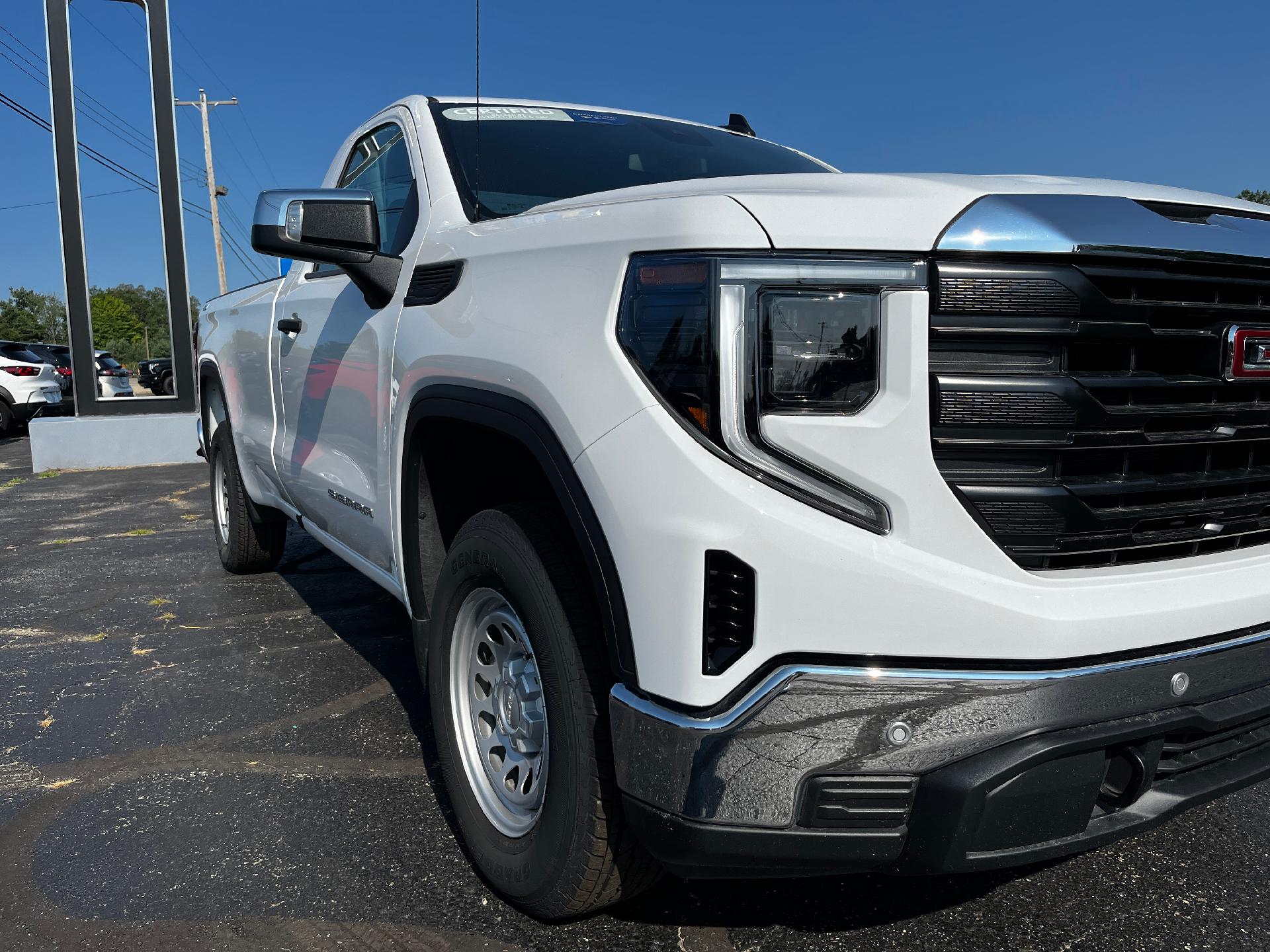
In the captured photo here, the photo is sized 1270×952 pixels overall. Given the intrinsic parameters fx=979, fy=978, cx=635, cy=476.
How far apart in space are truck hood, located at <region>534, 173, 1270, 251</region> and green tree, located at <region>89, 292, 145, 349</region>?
11862 cm

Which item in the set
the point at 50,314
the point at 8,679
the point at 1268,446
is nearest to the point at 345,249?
the point at 1268,446

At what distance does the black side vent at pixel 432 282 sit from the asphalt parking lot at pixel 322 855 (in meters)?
1.40

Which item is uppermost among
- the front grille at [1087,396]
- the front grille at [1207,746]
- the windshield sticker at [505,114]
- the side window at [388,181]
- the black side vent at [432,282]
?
the windshield sticker at [505,114]

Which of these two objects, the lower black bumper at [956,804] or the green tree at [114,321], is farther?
the green tree at [114,321]

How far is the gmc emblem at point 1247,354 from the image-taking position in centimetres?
171

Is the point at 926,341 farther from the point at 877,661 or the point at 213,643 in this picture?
the point at 213,643

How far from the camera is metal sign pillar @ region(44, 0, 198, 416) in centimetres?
1105

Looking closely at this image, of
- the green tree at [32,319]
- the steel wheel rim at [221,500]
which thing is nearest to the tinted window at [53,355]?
the steel wheel rim at [221,500]

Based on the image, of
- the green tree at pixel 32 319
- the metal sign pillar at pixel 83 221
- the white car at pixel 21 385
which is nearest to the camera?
the metal sign pillar at pixel 83 221

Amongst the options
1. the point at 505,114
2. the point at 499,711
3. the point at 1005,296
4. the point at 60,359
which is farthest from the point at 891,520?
the point at 60,359

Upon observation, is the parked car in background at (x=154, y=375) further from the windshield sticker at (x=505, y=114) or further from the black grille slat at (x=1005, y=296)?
the black grille slat at (x=1005, y=296)

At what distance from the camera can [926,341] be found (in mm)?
1546

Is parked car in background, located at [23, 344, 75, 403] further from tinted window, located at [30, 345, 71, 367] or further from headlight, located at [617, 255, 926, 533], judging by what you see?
headlight, located at [617, 255, 926, 533]

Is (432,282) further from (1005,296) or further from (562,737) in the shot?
(1005,296)
